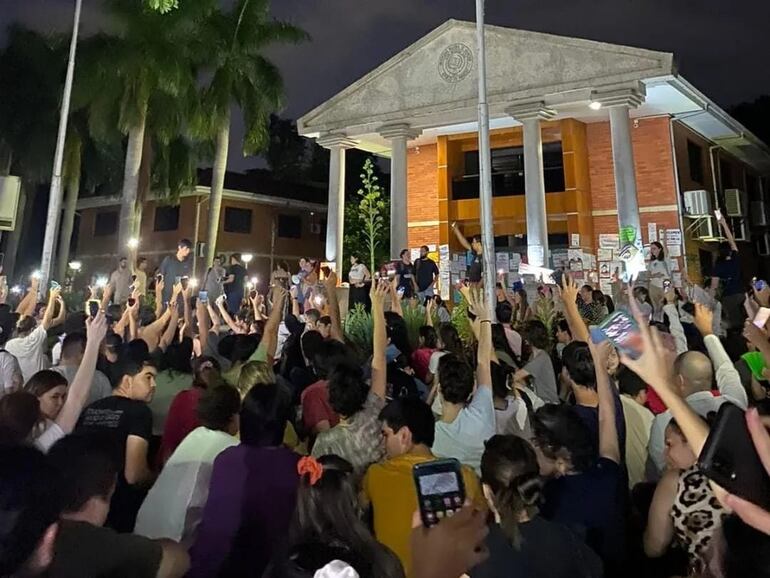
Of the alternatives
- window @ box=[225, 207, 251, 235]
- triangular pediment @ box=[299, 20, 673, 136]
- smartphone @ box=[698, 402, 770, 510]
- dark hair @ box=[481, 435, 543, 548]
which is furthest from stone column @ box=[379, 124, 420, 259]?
smartphone @ box=[698, 402, 770, 510]

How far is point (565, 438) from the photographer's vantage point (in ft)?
9.68

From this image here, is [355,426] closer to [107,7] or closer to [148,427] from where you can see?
[148,427]

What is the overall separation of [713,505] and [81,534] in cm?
253

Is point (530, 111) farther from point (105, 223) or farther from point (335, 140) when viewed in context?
point (105, 223)

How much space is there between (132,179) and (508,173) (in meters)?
14.8

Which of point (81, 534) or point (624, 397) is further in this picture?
point (624, 397)

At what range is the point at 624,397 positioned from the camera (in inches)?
178

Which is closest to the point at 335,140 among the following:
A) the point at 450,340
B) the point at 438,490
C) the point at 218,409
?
the point at 450,340

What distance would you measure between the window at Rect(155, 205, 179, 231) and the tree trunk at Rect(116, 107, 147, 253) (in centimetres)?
1432

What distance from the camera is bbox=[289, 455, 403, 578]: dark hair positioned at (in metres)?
2.11

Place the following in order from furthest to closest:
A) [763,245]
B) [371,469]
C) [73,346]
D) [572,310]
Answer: [763,245], [73,346], [572,310], [371,469]

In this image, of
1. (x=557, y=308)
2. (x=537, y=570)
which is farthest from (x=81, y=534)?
(x=557, y=308)

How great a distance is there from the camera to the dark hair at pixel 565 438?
2934 millimetres

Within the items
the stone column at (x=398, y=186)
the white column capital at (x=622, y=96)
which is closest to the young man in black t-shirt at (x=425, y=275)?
the stone column at (x=398, y=186)
